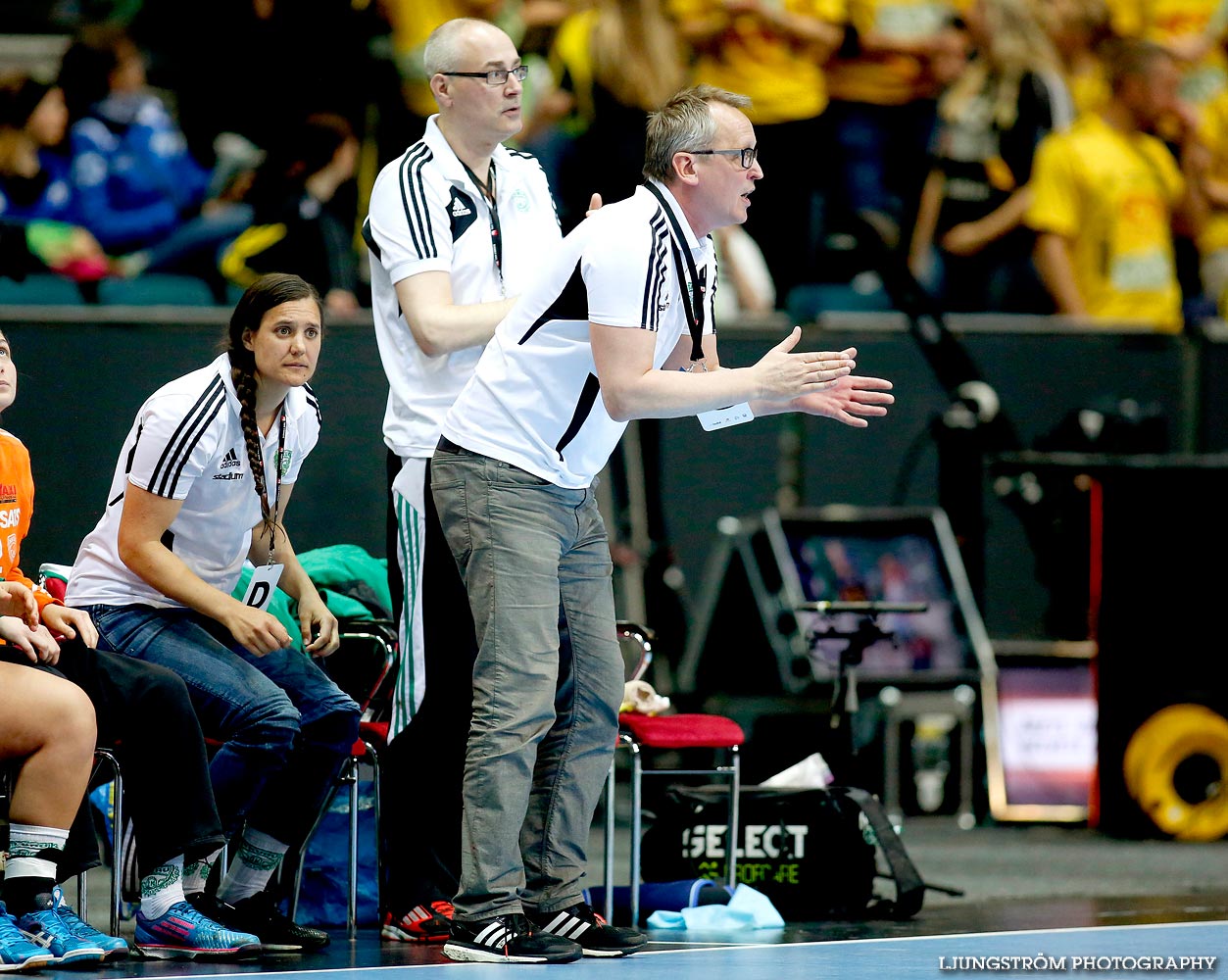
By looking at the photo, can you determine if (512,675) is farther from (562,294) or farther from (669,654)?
(669,654)

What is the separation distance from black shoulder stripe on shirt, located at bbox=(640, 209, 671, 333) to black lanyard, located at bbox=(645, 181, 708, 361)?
3 cm

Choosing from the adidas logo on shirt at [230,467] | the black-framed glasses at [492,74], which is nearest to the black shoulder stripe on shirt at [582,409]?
the adidas logo on shirt at [230,467]

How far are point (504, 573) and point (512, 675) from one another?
21 cm

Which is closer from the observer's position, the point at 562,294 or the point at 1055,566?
the point at 562,294

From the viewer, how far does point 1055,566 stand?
764 cm

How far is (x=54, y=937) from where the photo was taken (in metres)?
3.67

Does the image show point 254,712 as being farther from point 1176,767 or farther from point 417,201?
point 1176,767

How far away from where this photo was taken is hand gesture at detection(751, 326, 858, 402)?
3.71 meters

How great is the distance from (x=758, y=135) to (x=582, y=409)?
13.5ft

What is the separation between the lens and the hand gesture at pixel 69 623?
3764mm

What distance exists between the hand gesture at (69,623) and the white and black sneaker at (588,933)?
43.9 inches

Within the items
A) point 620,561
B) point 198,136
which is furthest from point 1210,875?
point 198,136

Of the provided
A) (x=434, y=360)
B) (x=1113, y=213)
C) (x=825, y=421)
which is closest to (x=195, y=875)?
(x=434, y=360)

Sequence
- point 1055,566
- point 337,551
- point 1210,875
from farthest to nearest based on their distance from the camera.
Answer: point 1055,566, point 1210,875, point 337,551
